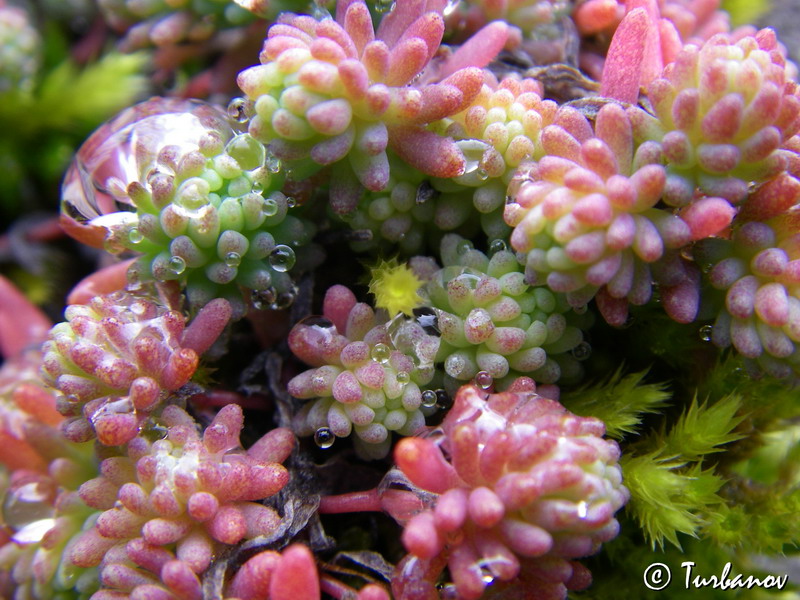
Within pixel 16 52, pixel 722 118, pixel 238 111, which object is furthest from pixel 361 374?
pixel 16 52

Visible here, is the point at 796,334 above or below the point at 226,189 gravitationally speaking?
below

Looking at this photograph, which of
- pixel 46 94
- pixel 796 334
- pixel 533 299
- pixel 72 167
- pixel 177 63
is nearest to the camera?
pixel 796 334

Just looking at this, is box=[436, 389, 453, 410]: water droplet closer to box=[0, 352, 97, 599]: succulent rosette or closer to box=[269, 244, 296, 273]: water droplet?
box=[269, 244, 296, 273]: water droplet

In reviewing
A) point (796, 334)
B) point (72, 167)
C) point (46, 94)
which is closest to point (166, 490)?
point (72, 167)

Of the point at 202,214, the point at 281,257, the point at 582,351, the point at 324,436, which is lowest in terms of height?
the point at 324,436

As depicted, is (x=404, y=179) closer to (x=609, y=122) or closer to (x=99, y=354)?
(x=609, y=122)

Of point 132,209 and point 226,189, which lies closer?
point 226,189

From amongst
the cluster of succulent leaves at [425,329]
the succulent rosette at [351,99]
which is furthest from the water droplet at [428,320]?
the succulent rosette at [351,99]

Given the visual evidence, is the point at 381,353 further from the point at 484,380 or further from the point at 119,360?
the point at 119,360
